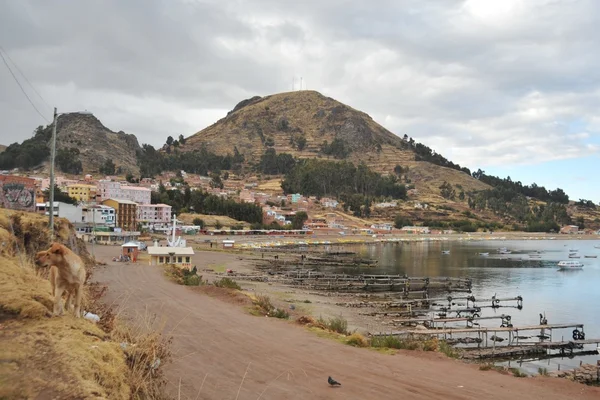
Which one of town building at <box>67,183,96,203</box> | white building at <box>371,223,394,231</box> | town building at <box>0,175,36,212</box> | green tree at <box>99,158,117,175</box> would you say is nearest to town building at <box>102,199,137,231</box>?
town building at <box>67,183,96,203</box>

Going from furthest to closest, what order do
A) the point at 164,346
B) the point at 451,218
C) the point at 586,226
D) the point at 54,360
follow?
the point at 586,226 → the point at 451,218 → the point at 164,346 → the point at 54,360

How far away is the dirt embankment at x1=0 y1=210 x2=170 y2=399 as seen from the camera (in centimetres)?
416

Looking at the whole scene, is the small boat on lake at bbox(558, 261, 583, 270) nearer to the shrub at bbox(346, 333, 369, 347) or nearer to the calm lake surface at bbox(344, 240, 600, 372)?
the calm lake surface at bbox(344, 240, 600, 372)

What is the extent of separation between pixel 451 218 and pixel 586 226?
209 feet

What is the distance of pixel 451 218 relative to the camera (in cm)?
14650

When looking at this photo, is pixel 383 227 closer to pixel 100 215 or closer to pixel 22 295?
pixel 100 215

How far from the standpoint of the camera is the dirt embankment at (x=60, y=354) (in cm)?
416

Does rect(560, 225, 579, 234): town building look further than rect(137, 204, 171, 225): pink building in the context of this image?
Yes

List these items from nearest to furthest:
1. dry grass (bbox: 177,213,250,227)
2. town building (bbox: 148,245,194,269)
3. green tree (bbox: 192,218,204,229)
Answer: town building (bbox: 148,245,194,269) → green tree (bbox: 192,218,204,229) → dry grass (bbox: 177,213,250,227)

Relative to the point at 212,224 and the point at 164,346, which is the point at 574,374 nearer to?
the point at 164,346

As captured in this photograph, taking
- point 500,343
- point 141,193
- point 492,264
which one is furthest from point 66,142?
point 500,343

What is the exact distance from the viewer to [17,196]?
2295cm

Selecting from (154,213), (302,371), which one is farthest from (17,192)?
(154,213)

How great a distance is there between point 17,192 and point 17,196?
0.22 m
